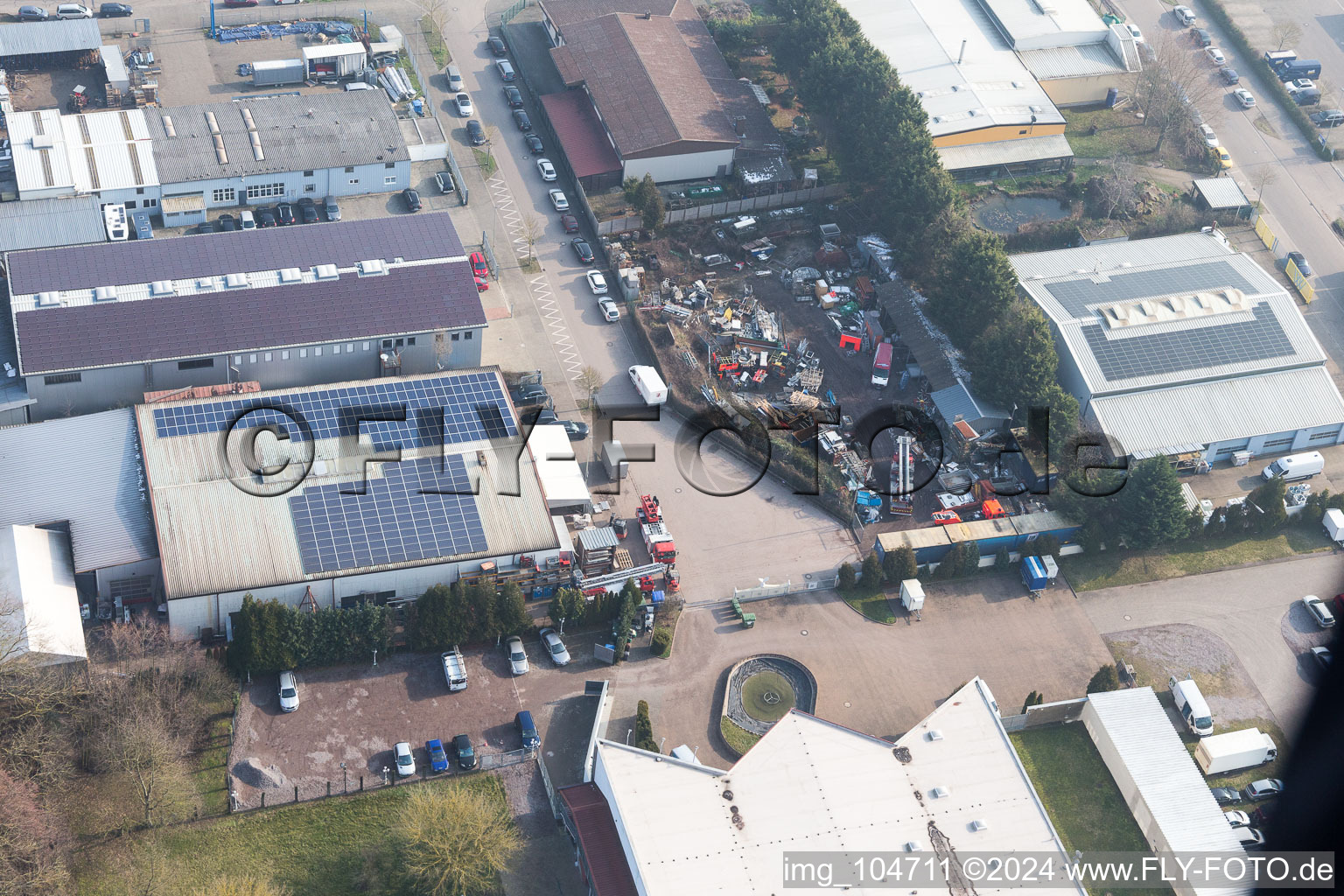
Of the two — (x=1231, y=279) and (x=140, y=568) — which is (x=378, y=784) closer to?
(x=140, y=568)

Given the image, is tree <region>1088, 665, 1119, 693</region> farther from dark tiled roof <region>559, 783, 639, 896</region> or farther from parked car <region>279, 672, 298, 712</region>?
parked car <region>279, 672, 298, 712</region>

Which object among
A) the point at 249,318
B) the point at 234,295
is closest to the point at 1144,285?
the point at 249,318

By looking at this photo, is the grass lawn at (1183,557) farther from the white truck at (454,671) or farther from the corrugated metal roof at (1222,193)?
the white truck at (454,671)

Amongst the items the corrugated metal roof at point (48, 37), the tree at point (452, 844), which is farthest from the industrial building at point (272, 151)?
the tree at point (452, 844)

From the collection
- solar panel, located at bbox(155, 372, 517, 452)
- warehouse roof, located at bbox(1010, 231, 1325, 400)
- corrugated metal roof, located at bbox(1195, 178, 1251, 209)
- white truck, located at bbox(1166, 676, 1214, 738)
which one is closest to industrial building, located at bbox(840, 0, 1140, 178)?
corrugated metal roof, located at bbox(1195, 178, 1251, 209)

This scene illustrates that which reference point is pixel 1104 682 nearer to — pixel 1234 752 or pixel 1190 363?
pixel 1234 752

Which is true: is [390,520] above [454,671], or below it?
above
